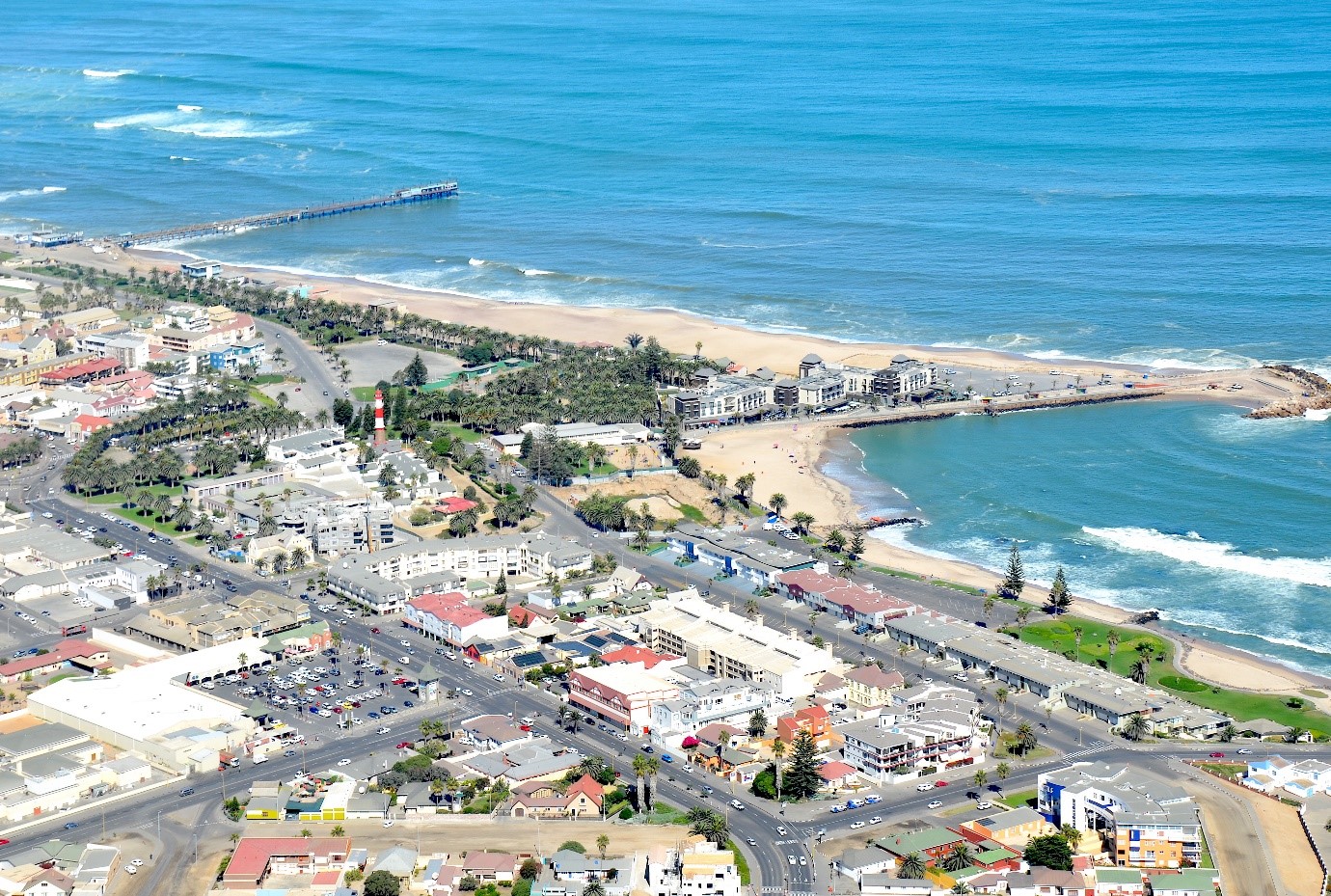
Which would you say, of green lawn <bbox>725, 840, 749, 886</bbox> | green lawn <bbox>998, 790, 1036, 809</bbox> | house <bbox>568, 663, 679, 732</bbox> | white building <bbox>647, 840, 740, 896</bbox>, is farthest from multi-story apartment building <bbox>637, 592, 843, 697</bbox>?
white building <bbox>647, 840, 740, 896</bbox>

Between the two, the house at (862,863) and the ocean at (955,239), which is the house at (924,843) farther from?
the ocean at (955,239)

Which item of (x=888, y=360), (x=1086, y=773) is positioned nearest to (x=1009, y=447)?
(x=888, y=360)

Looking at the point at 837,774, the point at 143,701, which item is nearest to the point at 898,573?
the point at 837,774

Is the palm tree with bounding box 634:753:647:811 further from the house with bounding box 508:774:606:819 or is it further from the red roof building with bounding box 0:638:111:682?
the red roof building with bounding box 0:638:111:682

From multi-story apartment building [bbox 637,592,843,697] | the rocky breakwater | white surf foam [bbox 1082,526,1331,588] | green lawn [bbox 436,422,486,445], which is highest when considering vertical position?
the rocky breakwater

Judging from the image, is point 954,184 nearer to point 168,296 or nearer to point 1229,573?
point 168,296

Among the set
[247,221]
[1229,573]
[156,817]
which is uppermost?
[247,221]

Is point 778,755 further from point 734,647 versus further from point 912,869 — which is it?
point 912,869
